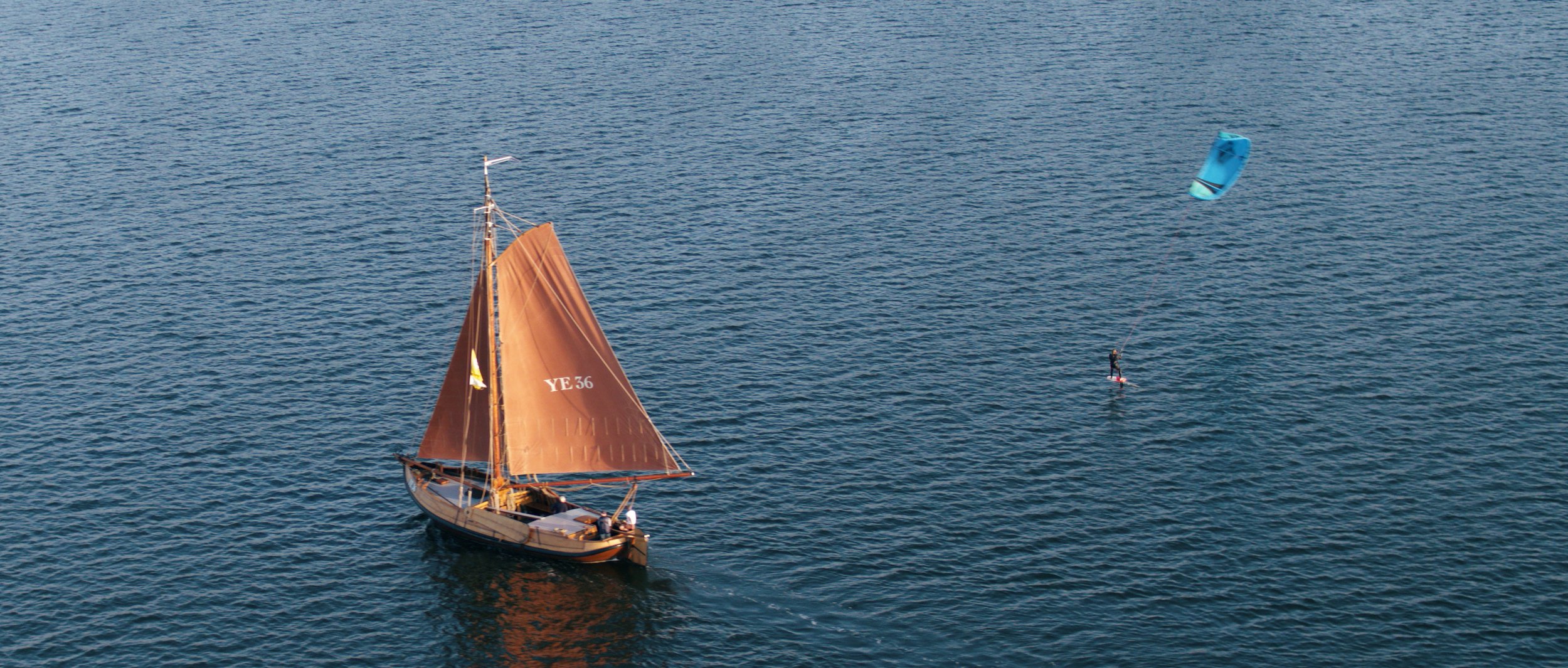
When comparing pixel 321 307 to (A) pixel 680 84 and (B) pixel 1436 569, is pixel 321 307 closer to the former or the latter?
(A) pixel 680 84

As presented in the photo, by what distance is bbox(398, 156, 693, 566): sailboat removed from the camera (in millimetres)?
94625

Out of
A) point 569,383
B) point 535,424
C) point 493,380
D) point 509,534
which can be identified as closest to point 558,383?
point 569,383

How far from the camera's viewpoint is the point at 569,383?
319 feet

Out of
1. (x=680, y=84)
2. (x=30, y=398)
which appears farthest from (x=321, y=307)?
(x=680, y=84)

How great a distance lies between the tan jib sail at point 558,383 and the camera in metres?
94.6

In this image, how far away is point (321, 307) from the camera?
13575 cm

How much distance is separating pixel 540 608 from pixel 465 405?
1481cm

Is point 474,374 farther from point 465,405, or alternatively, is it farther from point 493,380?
point 465,405

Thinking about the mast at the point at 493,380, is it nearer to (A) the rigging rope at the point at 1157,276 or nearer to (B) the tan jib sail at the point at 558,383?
(B) the tan jib sail at the point at 558,383

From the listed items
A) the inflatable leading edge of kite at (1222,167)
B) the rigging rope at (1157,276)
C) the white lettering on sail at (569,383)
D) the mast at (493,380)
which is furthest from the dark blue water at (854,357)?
the inflatable leading edge of kite at (1222,167)

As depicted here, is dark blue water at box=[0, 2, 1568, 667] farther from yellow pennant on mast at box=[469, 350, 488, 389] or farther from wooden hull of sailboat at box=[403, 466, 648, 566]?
yellow pennant on mast at box=[469, 350, 488, 389]

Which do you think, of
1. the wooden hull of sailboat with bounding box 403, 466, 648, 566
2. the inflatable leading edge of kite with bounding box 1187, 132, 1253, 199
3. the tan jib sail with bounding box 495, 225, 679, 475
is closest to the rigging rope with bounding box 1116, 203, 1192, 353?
the inflatable leading edge of kite with bounding box 1187, 132, 1253, 199

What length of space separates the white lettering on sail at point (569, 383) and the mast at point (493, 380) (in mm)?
3548

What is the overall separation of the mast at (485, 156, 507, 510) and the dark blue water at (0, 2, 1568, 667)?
4558 millimetres
